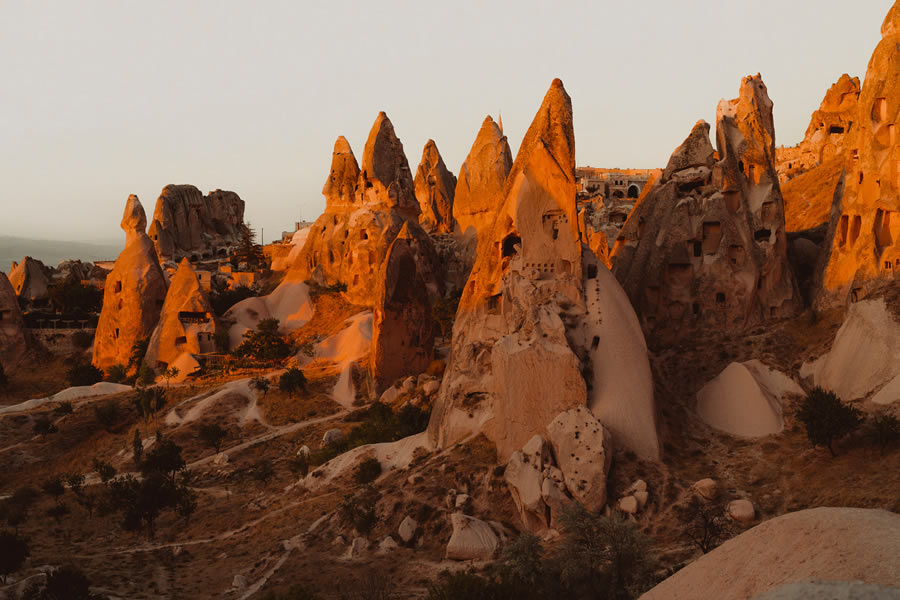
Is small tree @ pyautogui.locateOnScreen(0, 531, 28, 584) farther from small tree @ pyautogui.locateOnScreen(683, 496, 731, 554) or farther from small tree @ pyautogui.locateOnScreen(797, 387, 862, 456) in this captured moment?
small tree @ pyautogui.locateOnScreen(797, 387, 862, 456)

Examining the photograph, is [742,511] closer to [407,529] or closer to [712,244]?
[407,529]

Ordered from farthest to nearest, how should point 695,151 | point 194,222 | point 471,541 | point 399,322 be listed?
point 194,222, point 399,322, point 695,151, point 471,541

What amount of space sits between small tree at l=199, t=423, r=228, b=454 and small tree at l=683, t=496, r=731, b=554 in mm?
24747

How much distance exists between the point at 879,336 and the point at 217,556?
23.9 meters

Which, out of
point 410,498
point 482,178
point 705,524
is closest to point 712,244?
point 705,524

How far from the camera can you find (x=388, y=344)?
131 ft

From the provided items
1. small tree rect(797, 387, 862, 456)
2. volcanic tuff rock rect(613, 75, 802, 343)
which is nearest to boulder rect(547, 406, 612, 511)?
small tree rect(797, 387, 862, 456)

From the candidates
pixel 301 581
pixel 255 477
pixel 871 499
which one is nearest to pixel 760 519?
pixel 871 499

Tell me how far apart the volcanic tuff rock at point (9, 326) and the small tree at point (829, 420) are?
5512 cm

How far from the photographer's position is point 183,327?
5000cm

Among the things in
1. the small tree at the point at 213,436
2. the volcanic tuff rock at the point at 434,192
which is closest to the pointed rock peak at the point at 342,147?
the volcanic tuff rock at the point at 434,192

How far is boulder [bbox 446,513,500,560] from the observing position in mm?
20203

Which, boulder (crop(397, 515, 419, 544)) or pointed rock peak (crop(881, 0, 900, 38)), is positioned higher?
pointed rock peak (crop(881, 0, 900, 38))

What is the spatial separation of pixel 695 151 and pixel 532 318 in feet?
48.3
